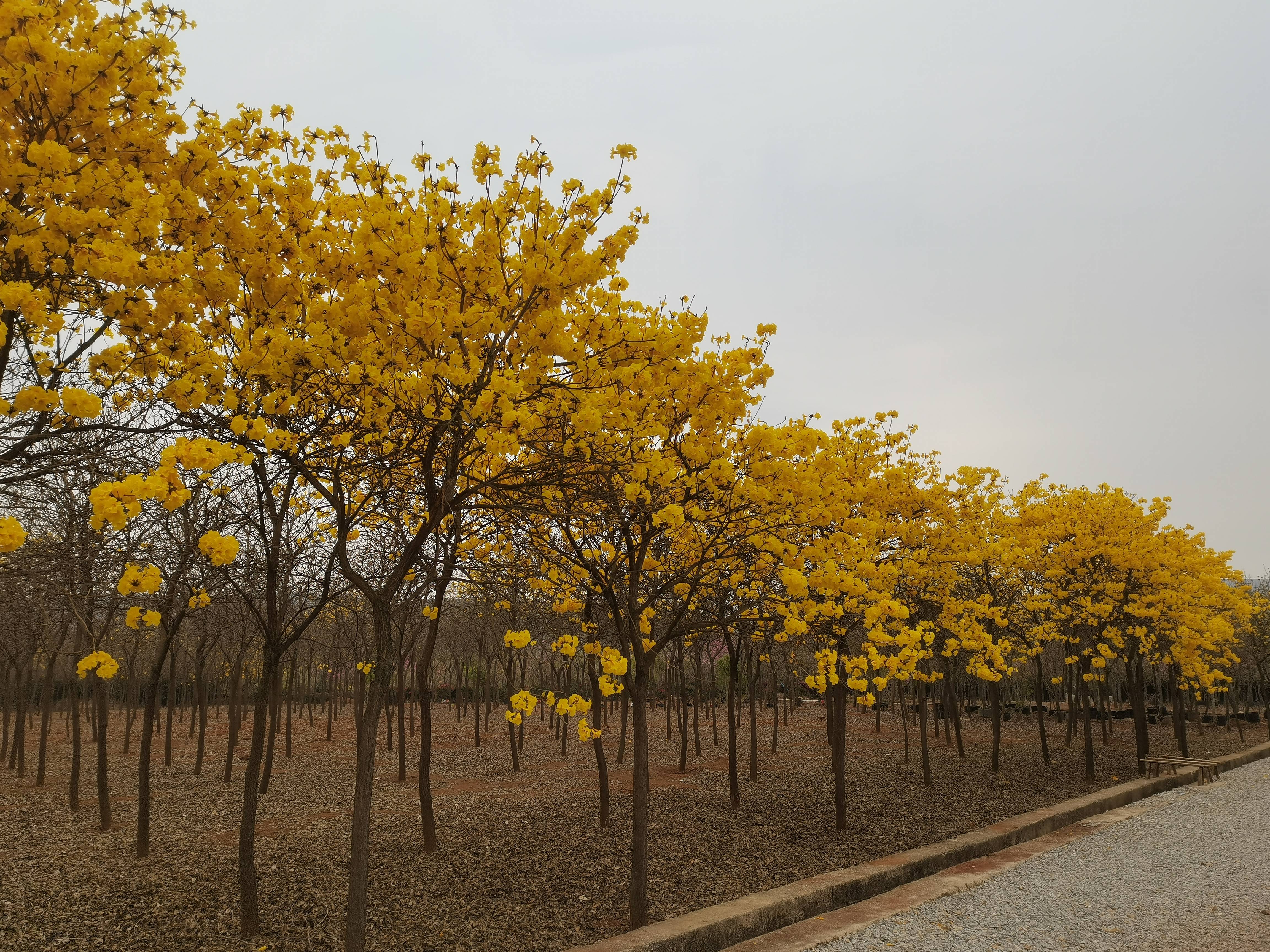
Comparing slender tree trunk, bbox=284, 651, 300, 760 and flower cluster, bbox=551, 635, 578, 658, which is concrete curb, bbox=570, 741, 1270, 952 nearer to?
flower cluster, bbox=551, 635, 578, 658

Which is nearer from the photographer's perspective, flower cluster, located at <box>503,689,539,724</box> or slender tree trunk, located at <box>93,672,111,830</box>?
flower cluster, located at <box>503,689,539,724</box>

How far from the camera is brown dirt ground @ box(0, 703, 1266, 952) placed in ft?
19.2

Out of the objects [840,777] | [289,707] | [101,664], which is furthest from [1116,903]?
[289,707]

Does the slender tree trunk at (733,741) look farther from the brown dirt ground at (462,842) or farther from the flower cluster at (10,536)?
the flower cluster at (10,536)

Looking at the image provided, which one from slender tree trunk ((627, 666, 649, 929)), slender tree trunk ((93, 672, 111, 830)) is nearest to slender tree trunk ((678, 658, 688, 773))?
slender tree trunk ((627, 666, 649, 929))

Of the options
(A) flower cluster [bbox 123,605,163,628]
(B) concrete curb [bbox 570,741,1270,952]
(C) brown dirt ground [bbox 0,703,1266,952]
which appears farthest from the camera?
(C) brown dirt ground [bbox 0,703,1266,952]

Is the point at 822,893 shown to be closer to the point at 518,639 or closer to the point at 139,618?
the point at 518,639

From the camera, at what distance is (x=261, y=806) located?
10.6m

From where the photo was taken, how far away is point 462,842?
8320 millimetres

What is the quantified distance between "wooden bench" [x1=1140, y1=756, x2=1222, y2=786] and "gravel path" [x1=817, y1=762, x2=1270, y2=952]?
173 inches

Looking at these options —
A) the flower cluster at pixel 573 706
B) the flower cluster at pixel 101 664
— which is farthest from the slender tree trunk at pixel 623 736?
the flower cluster at pixel 101 664

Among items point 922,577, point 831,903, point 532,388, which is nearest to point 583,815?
point 831,903

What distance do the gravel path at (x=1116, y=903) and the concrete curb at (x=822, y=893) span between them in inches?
20.5

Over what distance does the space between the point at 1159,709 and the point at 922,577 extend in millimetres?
23462
